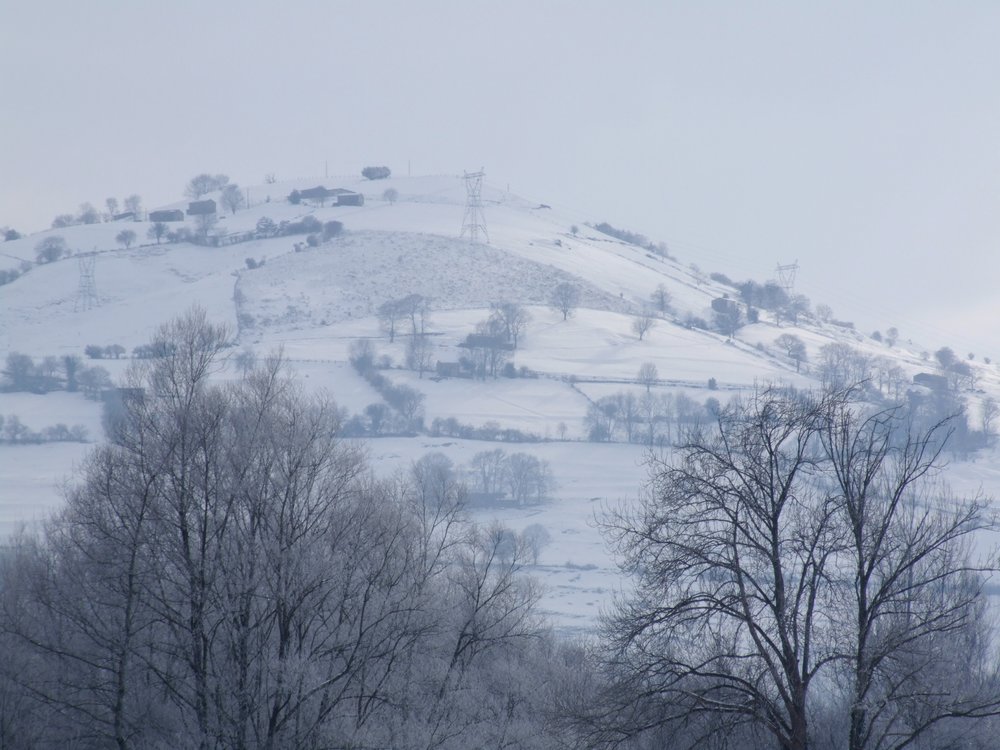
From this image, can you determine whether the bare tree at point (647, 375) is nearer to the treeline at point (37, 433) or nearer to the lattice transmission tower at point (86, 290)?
the treeline at point (37, 433)

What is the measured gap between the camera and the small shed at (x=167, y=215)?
17800cm

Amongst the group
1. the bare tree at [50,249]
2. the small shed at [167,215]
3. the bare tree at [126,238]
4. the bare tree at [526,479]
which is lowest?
the bare tree at [526,479]

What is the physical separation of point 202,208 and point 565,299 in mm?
85662

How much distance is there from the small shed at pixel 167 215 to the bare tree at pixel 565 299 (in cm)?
7837

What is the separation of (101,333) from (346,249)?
42269 mm

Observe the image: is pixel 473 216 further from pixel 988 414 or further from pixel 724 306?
pixel 988 414

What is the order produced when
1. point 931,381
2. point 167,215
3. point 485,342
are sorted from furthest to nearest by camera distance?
point 167,215, point 485,342, point 931,381

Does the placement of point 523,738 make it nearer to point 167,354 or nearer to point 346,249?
point 167,354

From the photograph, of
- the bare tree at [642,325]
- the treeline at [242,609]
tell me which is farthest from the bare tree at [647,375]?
the treeline at [242,609]

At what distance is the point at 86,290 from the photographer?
132875mm

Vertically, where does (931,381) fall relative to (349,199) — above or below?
below

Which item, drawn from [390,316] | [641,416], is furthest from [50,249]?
[641,416]

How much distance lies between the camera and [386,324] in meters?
109

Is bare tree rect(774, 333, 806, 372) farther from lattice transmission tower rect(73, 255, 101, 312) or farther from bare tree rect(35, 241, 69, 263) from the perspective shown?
bare tree rect(35, 241, 69, 263)
